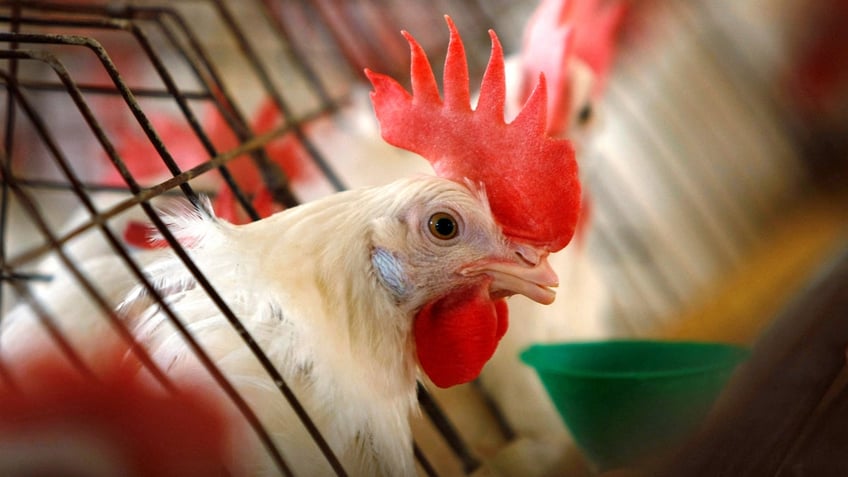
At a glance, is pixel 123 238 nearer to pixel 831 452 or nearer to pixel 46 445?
pixel 46 445

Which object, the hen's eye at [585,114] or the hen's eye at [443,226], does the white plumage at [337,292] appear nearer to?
the hen's eye at [443,226]

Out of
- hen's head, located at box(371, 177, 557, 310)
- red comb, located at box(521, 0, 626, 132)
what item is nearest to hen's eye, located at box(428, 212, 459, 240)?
hen's head, located at box(371, 177, 557, 310)

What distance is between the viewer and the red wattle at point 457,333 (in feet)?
1.85

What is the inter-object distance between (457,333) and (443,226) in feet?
0.28

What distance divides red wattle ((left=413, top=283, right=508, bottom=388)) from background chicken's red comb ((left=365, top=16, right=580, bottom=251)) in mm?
60

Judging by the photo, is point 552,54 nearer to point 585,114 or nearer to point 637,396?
point 585,114

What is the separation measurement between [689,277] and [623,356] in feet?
2.23

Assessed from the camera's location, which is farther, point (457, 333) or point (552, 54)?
point (552, 54)

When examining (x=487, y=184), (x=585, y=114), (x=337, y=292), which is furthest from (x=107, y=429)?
(x=585, y=114)

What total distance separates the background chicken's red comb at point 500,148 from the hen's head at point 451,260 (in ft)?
0.05

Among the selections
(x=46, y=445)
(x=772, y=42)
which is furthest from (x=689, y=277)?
(x=46, y=445)

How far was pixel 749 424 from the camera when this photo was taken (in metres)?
0.37

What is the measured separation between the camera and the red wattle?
563 millimetres

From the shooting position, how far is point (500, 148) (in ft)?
1.81
